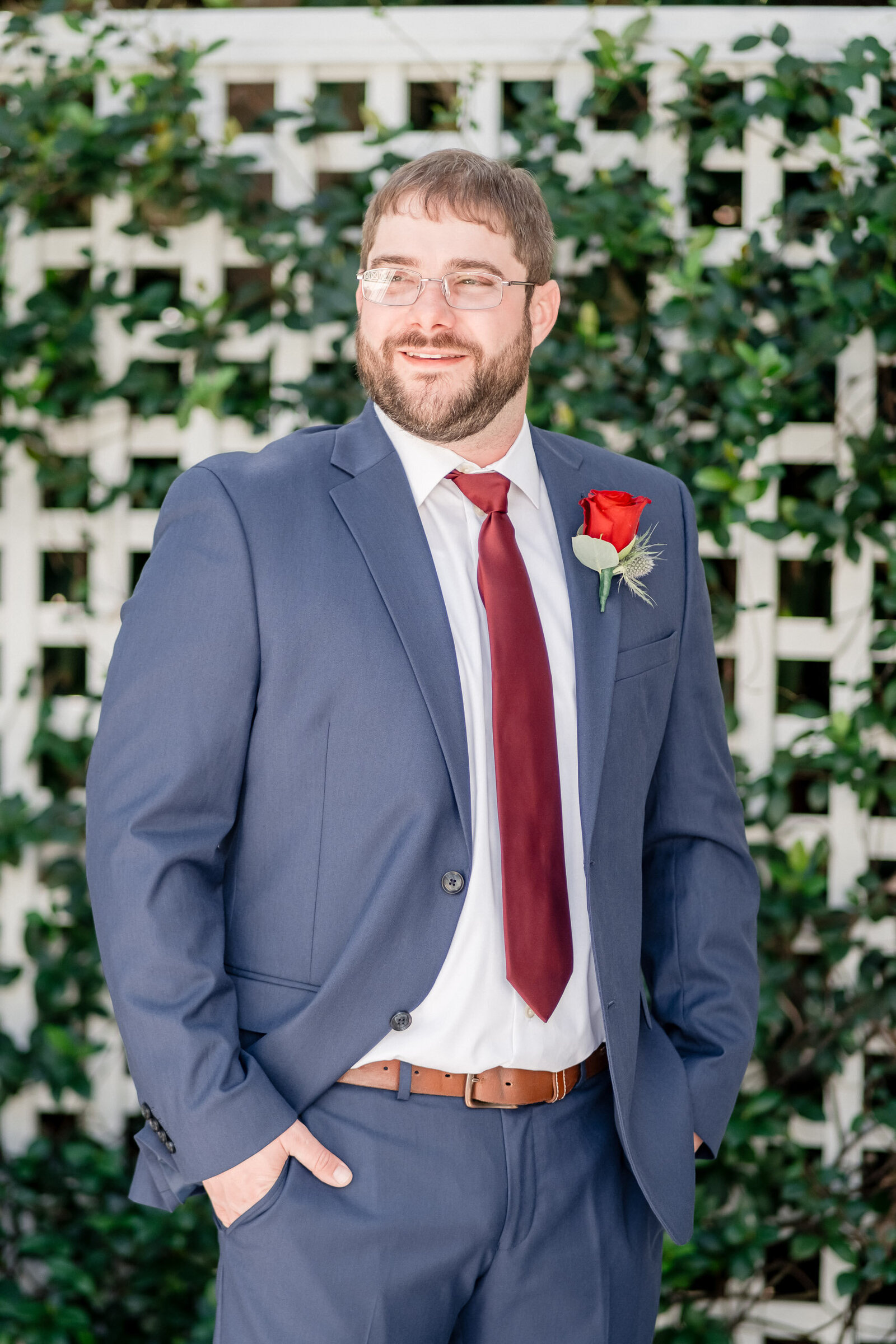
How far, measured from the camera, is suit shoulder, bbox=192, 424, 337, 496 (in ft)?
4.79

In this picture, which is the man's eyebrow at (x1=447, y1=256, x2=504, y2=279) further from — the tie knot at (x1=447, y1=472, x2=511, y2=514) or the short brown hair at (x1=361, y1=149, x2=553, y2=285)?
the tie knot at (x1=447, y1=472, x2=511, y2=514)

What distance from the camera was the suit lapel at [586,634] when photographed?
1490 millimetres

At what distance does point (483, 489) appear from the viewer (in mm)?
1566

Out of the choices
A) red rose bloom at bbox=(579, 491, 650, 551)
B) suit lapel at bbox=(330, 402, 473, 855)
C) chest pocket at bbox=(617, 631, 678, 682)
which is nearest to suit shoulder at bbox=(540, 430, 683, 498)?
red rose bloom at bbox=(579, 491, 650, 551)

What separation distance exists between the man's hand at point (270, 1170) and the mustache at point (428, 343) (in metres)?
0.94

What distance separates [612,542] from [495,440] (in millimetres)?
217

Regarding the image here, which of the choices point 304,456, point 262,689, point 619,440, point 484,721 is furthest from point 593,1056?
point 619,440

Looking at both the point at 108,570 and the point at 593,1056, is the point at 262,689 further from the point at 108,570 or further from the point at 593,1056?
the point at 108,570

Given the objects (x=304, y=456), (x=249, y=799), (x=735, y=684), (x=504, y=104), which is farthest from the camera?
(x=504, y=104)

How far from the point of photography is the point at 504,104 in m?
2.58

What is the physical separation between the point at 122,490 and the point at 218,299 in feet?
1.42

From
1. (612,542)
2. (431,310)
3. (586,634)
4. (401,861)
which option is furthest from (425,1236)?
(431,310)

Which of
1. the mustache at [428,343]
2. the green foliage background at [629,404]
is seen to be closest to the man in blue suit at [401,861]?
the mustache at [428,343]

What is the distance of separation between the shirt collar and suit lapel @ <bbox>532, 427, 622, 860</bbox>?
0.21 feet
